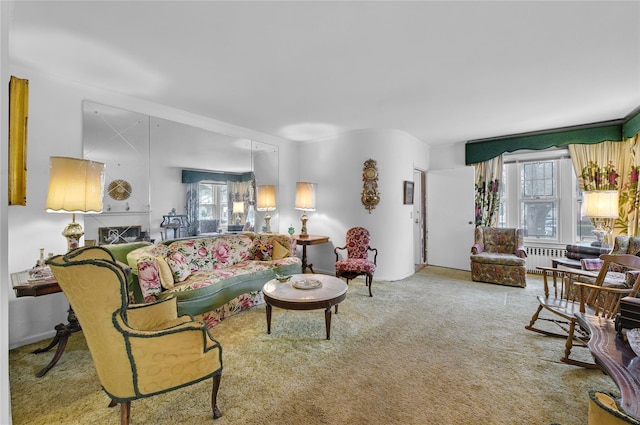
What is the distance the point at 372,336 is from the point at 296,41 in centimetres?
281

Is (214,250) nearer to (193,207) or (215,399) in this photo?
(193,207)

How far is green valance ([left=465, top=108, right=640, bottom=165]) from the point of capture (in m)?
4.11

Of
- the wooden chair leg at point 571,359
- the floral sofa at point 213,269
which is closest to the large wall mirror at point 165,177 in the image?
the floral sofa at point 213,269

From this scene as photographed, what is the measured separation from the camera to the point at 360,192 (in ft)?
16.1

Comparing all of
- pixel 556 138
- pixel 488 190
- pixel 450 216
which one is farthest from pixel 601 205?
pixel 450 216

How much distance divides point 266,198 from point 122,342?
11.7ft

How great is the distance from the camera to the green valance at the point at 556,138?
Result: 4.11 meters

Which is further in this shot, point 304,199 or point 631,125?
point 304,199

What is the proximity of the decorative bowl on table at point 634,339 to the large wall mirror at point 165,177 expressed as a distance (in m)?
4.23

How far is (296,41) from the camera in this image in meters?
2.22

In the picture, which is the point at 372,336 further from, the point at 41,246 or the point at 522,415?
the point at 41,246

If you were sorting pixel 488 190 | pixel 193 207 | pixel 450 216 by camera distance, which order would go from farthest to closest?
pixel 450 216 < pixel 488 190 < pixel 193 207

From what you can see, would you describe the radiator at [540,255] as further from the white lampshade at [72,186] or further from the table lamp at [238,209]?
the white lampshade at [72,186]

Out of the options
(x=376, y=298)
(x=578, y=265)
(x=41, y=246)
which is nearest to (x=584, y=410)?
(x=376, y=298)
